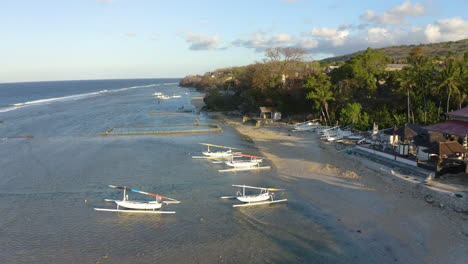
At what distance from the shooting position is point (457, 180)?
1859 cm

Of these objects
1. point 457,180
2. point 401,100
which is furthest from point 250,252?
point 401,100

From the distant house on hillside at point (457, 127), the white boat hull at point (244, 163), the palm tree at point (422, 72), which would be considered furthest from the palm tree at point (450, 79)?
the white boat hull at point (244, 163)

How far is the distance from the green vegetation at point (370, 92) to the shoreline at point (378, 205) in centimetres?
1150

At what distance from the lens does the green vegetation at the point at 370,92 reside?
3038 cm

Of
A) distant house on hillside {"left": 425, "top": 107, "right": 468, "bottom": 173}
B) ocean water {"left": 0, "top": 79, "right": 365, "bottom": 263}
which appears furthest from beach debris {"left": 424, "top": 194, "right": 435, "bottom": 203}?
distant house on hillside {"left": 425, "top": 107, "right": 468, "bottom": 173}

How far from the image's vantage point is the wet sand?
41.9 ft

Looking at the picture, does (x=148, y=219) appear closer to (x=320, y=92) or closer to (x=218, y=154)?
(x=218, y=154)

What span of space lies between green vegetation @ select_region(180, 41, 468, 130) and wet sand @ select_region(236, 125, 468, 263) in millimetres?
11592

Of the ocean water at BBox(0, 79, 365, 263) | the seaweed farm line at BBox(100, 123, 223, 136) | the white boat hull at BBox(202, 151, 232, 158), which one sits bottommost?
the ocean water at BBox(0, 79, 365, 263)

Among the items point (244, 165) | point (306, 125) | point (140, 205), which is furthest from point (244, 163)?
point (306, 125)

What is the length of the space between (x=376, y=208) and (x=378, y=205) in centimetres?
46

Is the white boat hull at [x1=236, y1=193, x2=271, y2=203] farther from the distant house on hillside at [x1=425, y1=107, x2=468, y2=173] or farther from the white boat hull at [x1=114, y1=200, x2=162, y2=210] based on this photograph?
the distant house on hillside at [x1=425, y1=107, x2=468, y2=173]

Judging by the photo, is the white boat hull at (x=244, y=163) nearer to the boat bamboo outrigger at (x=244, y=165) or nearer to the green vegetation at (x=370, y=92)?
the boat bamboo outrigger at (x=244, y=165)

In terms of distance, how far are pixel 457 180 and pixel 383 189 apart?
4.75 meters
